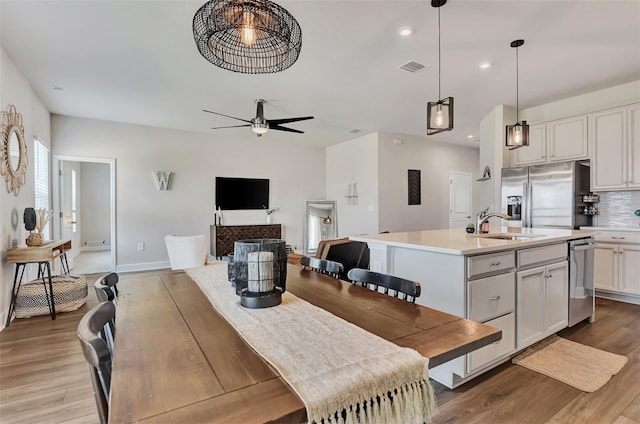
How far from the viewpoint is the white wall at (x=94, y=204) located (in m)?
8.24

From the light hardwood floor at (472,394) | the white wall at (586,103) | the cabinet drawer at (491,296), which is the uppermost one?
the white wall at (586,103)

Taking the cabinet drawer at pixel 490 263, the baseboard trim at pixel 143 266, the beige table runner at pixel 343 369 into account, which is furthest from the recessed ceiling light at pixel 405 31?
the baseboard trim at pixel 143 266

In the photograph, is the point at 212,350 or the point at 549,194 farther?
the point at 549,194

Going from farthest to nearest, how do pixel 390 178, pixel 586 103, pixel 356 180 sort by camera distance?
pixel 356 180
pixel 390 178
pixel 586 103

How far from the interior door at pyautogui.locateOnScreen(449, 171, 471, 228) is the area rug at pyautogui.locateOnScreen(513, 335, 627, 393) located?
501 cm

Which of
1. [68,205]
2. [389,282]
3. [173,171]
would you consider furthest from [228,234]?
[389,282]

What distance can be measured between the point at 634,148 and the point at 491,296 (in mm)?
3532

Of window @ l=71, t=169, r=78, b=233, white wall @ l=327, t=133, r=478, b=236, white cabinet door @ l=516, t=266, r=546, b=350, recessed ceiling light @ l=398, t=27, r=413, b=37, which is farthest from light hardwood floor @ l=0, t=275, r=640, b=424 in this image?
window @ l=71, t=169, r=78, b=233

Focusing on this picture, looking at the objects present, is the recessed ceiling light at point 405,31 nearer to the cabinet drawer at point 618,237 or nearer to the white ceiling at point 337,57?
the white ceiling at point 337,57

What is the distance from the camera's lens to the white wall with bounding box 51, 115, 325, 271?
5535mm

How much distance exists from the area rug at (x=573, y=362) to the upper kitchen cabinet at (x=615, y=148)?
257 centimetres

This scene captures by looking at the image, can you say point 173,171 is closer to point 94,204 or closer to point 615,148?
point 94,204

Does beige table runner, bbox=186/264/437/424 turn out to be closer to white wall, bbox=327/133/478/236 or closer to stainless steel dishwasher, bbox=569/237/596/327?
stainless steel dishwasher, bbox=569/237/596/327

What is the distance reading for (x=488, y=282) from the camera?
2082 millimetres
